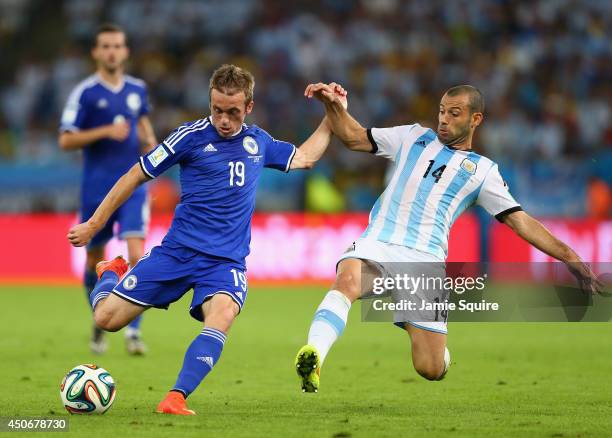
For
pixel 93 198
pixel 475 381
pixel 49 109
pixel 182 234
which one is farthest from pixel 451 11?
pixel 182 234

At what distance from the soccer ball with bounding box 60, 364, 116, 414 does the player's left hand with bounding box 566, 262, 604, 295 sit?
2793mm

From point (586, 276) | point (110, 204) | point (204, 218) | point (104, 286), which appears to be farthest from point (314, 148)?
point (586, 276)

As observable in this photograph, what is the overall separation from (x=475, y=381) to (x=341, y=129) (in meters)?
2.28

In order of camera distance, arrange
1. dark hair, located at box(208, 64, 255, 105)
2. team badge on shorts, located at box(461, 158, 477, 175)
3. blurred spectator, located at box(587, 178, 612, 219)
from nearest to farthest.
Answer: dark hair, located at box(208, 64, 255, 105), team badge on shorts, located at box(461, 158, 477, 175), blurred spectator, located at box(587, 178, 612, 219)

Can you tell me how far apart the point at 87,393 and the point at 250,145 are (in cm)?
175

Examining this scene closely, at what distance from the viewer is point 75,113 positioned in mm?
10086

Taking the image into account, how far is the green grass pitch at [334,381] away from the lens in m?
6.18

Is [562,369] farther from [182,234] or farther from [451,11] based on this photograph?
[451,11]

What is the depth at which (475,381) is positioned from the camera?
8.39m

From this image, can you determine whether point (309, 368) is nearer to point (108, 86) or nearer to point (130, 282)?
point (130, 282)

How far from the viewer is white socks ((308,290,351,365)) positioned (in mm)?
6301
